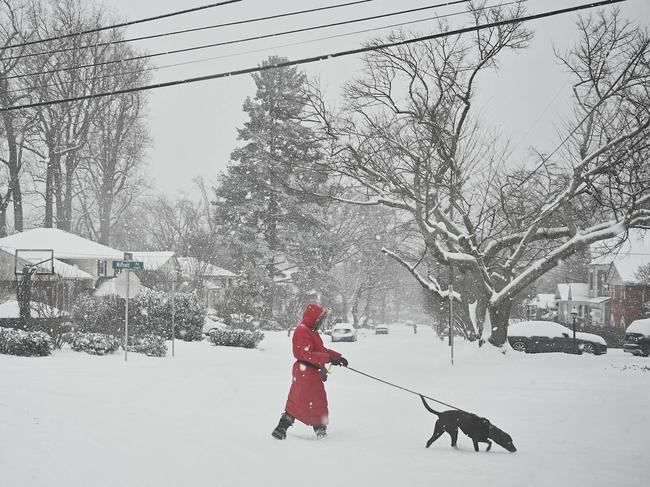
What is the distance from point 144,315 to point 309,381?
1880 cm

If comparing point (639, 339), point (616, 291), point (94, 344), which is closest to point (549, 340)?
point (639, 339)

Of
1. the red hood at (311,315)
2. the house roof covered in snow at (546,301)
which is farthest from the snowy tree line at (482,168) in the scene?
the house roof covered in snow at (546,301)

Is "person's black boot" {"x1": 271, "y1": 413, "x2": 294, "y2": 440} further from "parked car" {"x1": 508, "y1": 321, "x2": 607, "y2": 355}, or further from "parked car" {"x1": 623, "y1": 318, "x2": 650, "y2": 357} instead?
"parked car" {"x1": 623, "y1": 318, "x2": 650, "y2": 357}

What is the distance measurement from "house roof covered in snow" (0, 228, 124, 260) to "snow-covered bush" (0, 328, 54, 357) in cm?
2020

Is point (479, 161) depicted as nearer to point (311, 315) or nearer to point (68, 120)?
point (311, 315)

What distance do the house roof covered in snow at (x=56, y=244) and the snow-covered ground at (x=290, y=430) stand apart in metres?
21.9

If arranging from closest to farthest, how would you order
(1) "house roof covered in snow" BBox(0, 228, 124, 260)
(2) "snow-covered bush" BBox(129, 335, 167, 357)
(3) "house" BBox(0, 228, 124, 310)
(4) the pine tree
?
(2) "snow-covered bush" BBox(129, 335, 167, 357), (3) "house" BBox(0, 228, 124, 310), (1) "house roof covered in snow" BBox(0, 228, 124, 260), (4) the pine tree

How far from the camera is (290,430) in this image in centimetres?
924

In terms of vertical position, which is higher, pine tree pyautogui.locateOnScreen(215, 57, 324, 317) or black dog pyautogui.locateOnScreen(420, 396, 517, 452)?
pine tree pyautogui.locateOnScreen(215, 57, 324, 317)

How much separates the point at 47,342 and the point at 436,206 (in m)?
12.1

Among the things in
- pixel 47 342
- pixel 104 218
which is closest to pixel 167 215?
pixel 104 218

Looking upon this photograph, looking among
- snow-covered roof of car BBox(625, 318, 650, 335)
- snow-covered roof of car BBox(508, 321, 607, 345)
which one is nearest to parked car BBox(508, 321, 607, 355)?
snow-covered roof of car BBox(508, 321, 607, 345)

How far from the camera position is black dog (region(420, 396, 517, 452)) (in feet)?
25.8

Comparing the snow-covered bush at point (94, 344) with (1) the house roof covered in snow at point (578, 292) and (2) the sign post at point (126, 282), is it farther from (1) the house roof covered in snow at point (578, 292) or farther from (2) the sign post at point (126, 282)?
(1) the house roof covered in snow at point (578, 292)
